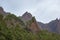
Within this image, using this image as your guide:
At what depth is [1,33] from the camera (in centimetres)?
4484

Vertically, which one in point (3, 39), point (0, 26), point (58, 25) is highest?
point (58, 25)

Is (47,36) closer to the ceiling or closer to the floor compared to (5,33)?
closer to the ceiling

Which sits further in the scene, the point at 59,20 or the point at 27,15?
the point at 59,20

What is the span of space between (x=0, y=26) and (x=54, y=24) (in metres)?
94.1

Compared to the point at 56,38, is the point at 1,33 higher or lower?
lower

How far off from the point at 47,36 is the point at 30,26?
7.70m

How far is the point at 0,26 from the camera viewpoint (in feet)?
152

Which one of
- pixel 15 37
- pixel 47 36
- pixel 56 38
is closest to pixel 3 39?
pixel 15 37

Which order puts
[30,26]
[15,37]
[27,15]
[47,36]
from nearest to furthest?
1. [15,37]
2. [47,36]
3. [30,26]
4. [27,15]

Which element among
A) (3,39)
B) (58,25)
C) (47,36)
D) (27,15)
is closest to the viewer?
(3,39)

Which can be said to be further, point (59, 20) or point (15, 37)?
point (59, 20)

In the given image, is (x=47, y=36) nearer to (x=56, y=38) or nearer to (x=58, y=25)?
(x=56, y=38)

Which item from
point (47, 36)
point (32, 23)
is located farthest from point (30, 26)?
point (47, 36)

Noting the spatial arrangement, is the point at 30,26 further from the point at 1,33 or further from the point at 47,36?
the point at 1,33
